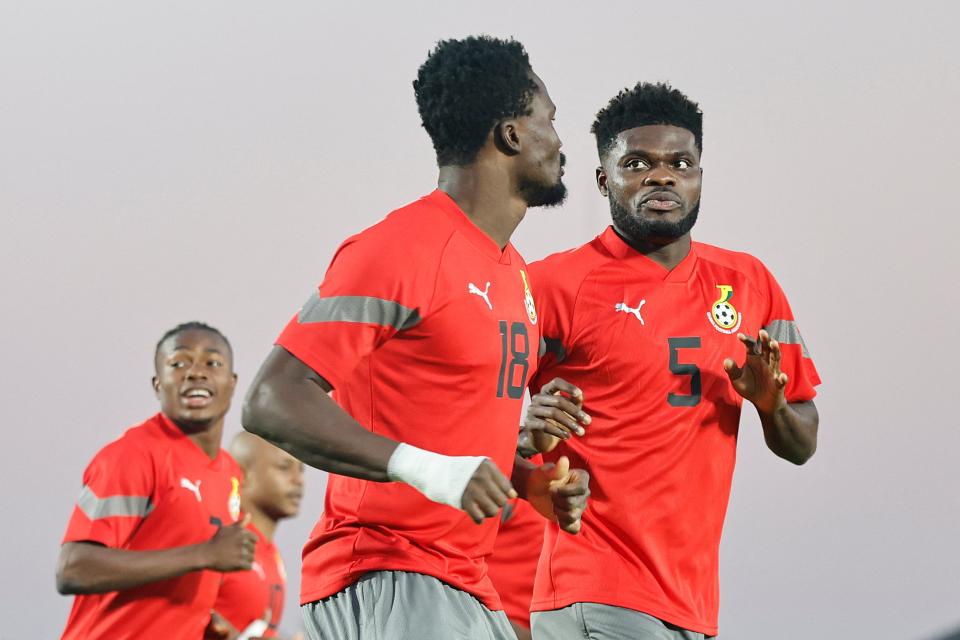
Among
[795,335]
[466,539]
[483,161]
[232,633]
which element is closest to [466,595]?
[466,539]

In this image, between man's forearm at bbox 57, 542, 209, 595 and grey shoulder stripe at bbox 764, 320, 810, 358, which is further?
man's forearm at bbox 57, 542, 209, 595

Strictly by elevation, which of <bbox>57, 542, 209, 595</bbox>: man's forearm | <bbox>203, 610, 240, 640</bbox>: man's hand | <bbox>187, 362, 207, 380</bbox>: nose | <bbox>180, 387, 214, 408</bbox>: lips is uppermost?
<bbox>187, 362, 207, 380</bbox>: nose

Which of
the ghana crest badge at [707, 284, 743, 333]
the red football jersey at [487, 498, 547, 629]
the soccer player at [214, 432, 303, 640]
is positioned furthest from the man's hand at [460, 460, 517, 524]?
the soccer player at [214, 432, 303, 640]

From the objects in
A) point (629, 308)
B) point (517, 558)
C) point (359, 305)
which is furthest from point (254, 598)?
point (359, 305)

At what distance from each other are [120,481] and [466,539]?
2.86 metres

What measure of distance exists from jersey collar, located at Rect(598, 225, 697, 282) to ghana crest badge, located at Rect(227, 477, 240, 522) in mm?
2508

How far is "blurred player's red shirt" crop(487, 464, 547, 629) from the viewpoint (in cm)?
564

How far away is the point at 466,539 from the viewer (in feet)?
10.6

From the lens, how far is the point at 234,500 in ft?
20.9

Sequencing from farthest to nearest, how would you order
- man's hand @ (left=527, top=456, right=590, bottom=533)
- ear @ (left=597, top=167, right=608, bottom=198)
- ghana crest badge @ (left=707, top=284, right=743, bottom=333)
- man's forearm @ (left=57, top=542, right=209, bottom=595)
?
man's forearm @ (left=57, top=542, right=209, bottom=595)
ear @ (left=597, top=167, right=608, bottom=198)
ghana crest badge @ (left=707, top=284, right=743, bottom=333)
man's hand @ (left=527, top=456, right=590, bottom=533)

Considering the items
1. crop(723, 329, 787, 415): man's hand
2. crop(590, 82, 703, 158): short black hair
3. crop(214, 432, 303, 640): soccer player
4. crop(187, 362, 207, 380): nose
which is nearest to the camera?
crop(723, 329, 787, 415): man's hand

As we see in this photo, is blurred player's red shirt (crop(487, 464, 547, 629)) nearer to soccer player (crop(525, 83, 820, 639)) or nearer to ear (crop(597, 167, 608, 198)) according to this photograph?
soccer player (crop(525, 83, 820, 639))

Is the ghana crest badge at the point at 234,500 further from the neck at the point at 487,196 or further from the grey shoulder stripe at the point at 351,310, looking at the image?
the grey shoulder stripe at the point at 351,310

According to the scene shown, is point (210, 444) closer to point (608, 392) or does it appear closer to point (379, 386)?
point (608, 392)
